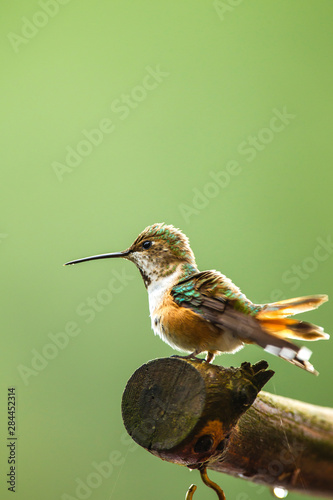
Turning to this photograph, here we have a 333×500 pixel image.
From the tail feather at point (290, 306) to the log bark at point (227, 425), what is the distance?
20cm

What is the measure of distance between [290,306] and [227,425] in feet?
1.09

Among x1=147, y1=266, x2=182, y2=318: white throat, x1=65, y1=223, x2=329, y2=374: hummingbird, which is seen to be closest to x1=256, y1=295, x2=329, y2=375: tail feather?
x1=65, y1=223, x2=329, y2=374: hummingbird

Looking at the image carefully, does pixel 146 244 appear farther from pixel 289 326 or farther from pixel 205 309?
pixel 289 326

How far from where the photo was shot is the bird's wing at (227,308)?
1106 mm

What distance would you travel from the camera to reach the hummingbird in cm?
118

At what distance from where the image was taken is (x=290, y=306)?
48.4 inches

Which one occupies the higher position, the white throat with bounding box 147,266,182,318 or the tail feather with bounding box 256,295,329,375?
the white throat with bounding box 147,266,182,318

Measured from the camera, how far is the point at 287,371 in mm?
2604

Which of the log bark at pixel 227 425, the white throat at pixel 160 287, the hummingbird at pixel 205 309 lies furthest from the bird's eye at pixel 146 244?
A: the log bark at pixel 227 425

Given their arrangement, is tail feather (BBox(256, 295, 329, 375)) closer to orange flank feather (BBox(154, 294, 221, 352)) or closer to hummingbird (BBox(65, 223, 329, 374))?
hummingbird (BBox(65, 223, 329, 374))

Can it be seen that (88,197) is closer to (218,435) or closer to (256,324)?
(256,324)

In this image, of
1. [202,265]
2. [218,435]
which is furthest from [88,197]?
[218,435]

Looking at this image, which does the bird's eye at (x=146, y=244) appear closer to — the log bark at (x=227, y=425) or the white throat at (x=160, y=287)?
the white throat at (x=160, y=287)

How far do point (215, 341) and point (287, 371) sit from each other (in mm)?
1388
